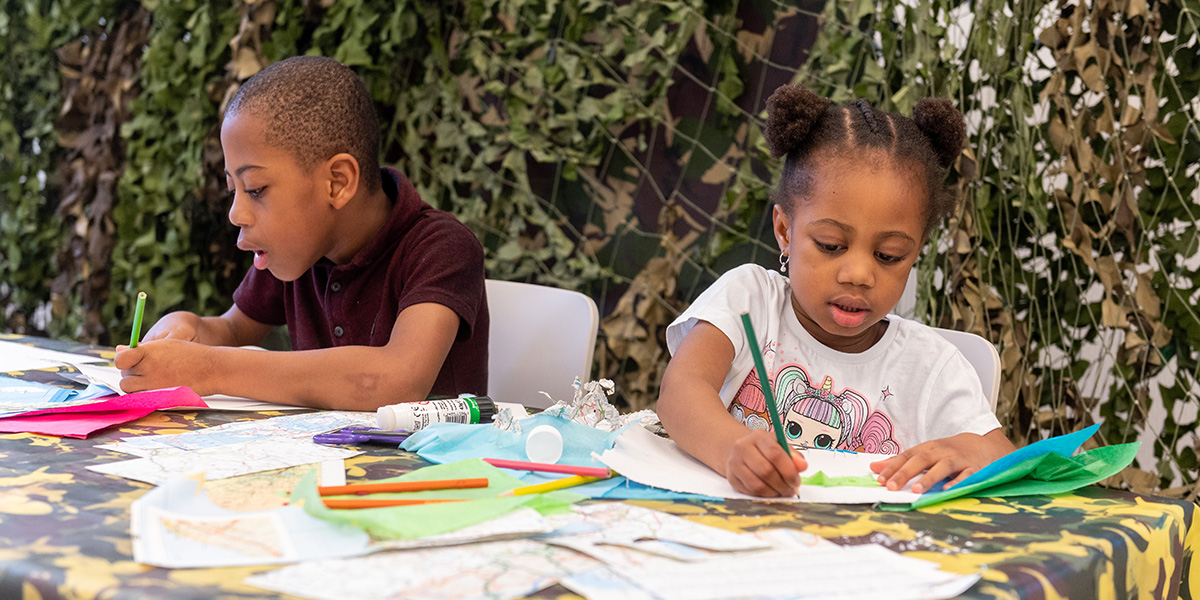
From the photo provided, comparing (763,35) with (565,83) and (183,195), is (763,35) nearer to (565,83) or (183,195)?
(565,83)

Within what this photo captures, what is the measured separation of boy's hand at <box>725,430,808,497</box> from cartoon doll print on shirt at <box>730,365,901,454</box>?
1.29 ft

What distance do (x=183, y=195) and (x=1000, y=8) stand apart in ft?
5.80

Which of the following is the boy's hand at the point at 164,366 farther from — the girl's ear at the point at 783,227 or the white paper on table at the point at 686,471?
the girl's ear at the point at 783,227

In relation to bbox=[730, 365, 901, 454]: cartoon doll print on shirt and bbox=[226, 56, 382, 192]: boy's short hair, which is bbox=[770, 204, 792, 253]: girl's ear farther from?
bbox=[226, 56, 382, 192]: boy's short hair

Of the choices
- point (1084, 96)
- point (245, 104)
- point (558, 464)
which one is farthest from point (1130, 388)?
point (245, 104)

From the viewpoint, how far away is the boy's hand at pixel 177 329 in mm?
1326

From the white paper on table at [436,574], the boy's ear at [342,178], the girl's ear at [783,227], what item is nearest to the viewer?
the white paper on table at [436,574]

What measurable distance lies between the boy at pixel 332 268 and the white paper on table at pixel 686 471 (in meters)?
0.41

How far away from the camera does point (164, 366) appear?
41.9 inches

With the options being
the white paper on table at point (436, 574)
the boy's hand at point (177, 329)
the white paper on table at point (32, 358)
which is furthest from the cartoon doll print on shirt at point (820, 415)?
the white paper on table at point (32, 358)

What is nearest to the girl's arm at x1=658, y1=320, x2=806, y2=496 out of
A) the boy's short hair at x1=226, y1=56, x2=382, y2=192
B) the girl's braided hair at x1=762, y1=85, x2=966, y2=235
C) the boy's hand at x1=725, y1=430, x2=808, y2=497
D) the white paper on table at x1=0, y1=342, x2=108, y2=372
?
the boy's hand at x1=725, y1=430, x2=808, y2=497

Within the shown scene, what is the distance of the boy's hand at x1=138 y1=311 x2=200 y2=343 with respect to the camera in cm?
133

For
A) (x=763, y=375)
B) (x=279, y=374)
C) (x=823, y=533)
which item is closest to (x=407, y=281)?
(x=279, y=374)

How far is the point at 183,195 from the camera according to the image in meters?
2.18
